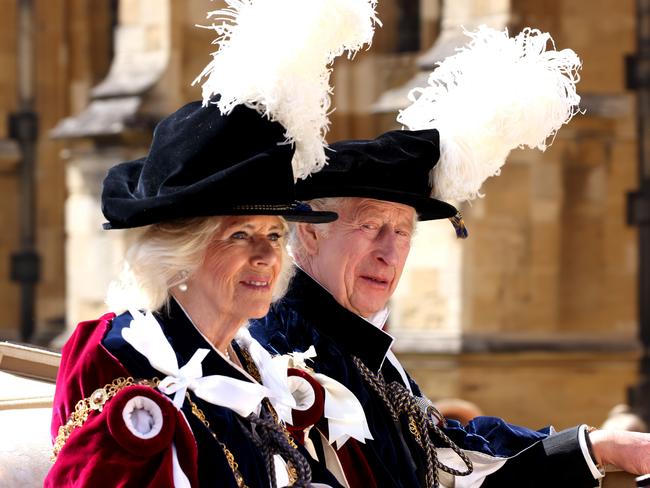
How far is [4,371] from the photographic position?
4.57 meters

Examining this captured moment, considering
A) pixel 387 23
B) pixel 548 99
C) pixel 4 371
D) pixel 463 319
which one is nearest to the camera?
pixel 4 371

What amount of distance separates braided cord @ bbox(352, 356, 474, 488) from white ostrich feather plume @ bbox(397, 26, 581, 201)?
563mm

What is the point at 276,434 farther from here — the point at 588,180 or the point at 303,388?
the point at 588,180

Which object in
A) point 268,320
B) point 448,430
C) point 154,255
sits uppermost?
point 154,255

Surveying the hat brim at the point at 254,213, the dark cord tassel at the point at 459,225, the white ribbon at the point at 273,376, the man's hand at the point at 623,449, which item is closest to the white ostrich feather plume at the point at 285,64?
the hat brim at the point at 254,213

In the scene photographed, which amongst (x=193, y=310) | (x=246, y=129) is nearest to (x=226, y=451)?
(x=193, y=310)

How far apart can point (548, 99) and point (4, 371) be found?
1.67 m

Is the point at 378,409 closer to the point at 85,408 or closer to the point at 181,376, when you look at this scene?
the point at 181,376

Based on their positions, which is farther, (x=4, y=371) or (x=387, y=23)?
(x=387, y=23)

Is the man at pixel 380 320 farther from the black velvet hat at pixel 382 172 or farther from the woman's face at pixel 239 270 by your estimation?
the woman's face at pixel 239 270

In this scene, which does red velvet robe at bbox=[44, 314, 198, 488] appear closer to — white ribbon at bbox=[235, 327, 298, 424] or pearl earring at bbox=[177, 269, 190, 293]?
pearl earring at bbox=[177, 269, 190, 293]

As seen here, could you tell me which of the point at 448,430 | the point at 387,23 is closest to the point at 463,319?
the point at 387,23

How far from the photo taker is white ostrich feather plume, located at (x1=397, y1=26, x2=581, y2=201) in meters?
4.87

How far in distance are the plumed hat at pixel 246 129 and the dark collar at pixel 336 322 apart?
86cm
